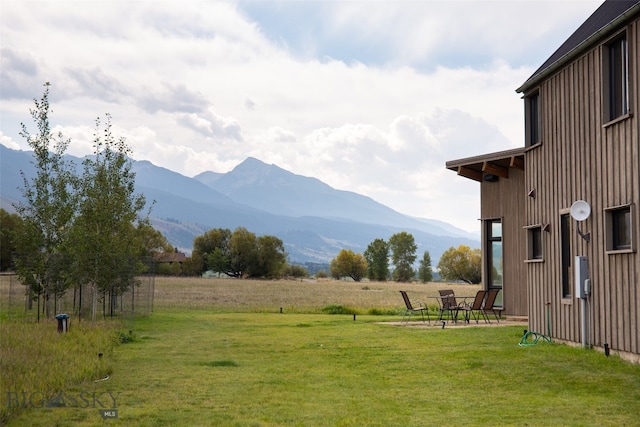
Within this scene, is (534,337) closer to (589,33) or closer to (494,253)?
(589,33)

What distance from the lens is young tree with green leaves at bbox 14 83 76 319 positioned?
18.6 meters

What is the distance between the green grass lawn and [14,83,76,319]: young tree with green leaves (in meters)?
5.56

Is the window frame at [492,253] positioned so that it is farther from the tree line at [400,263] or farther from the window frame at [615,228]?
the tree line at [400,263]

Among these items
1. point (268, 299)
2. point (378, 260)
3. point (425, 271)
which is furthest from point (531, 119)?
point (425, 271)

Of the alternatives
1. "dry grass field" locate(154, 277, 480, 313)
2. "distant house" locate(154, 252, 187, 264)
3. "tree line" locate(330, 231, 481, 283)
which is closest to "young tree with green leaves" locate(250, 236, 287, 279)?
"distant house" locate(154, 252, 187, 264)

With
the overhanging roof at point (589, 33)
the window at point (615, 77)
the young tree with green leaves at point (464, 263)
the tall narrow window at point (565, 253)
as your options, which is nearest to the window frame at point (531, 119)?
the overhanging roof at point (589, 33)

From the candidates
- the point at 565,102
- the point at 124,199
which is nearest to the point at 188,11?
the point at 124,199

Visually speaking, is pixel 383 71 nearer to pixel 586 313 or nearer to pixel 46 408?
pixel 586 313

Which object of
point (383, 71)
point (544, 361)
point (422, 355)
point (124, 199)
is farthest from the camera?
point (383, 71)

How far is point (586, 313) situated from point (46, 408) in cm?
806

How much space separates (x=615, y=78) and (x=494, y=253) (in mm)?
9929

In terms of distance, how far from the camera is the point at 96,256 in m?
18.2

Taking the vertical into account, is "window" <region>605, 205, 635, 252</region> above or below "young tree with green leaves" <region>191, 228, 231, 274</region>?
below

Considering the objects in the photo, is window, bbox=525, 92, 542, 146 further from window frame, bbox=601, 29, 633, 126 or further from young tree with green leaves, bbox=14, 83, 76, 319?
young tree with green leaves, bbox=14, 83, 76, 319
